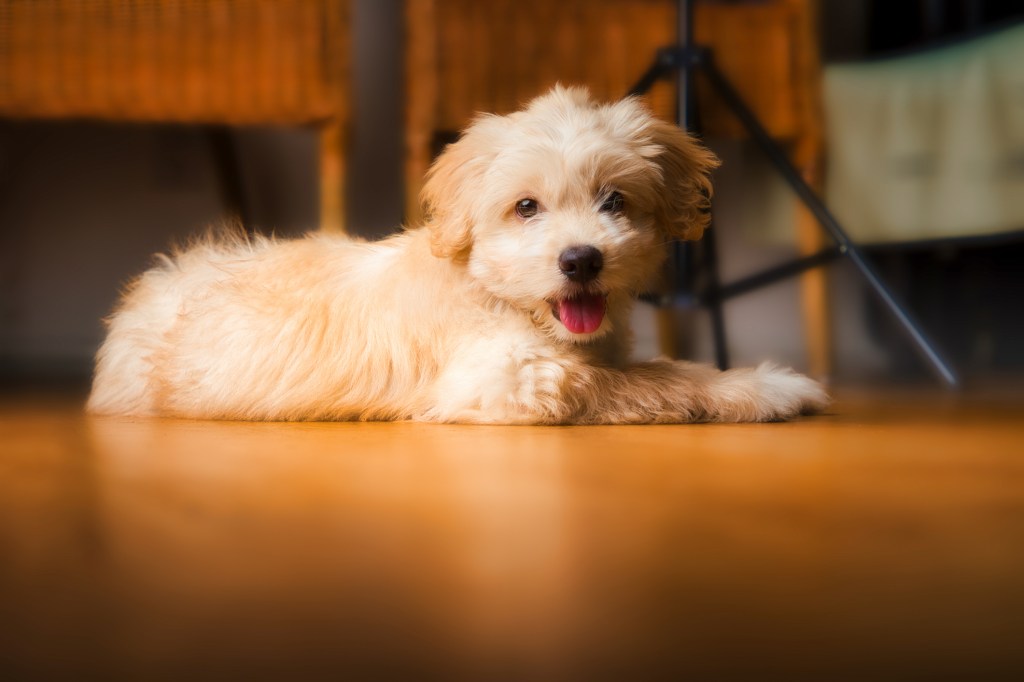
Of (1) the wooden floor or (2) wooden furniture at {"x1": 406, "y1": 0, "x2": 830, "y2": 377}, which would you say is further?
(2) wooden furniture at {"x1": 406, "y1": 0, "x2": 830, "y2": 377}

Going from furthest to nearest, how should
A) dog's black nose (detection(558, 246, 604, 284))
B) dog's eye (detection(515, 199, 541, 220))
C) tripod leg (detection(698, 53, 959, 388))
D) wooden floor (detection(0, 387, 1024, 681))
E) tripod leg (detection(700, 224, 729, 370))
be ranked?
tripod leg (detection(700, 224, 729, 370)) → tripod leg (detection(698, 53, 959, 388)) → dog's eye (detection(515, 199, 541, 220)) → dog's black nose (detection(558, 246, 604, 284)) → wooden floor (detection(0, 387, 1024, 681))

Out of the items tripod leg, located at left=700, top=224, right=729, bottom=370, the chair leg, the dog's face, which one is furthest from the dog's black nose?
tripod leg, located at left=700, top=224, right=729, bottom=370

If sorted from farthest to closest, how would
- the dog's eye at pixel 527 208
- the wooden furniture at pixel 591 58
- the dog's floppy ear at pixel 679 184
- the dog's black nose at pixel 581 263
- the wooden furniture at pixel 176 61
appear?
the wooden furniture at pixel 591 58, the wooden furniture at pixel 176 61, the dog's floppy ear at pixel 679 184, the dog's eye at pixel 527 208, the dog's black nose at pixel 581 263

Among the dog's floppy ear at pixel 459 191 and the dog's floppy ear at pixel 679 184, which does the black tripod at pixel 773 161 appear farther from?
the dog's floppy ear at pixel 459 191

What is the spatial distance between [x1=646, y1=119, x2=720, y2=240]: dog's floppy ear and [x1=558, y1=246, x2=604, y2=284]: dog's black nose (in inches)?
10.6

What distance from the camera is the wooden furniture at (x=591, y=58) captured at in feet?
8.80

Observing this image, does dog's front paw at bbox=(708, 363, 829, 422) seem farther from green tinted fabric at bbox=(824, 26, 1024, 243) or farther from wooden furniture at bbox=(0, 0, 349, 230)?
wooden furniture at bbox=(0, 0, 349, 230)

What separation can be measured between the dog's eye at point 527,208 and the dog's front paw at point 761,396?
1.67 ft

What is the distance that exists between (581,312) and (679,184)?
1.19 feet

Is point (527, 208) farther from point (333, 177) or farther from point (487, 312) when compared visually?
point (333, 177)

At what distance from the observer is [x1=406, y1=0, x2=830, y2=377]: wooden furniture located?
106 inches

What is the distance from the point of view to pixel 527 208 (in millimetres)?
1787

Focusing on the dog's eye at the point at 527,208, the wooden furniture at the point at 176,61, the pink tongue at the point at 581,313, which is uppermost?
the wooden furniture at the point at 176,61

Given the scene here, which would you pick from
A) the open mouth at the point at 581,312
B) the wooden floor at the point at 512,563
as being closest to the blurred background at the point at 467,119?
the open mouth at the point at 581,312
